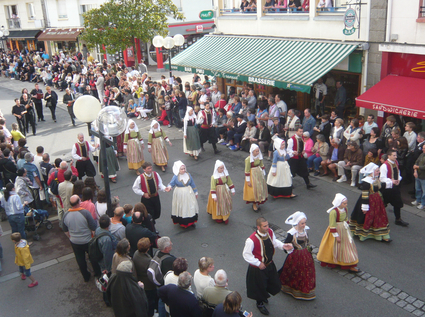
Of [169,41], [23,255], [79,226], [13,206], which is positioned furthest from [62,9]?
[79,226]

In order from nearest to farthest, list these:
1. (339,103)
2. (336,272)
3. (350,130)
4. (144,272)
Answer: (144,272) < (336,272) < (350,130) < (339,103)

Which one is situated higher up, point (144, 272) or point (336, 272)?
point (144, 272)

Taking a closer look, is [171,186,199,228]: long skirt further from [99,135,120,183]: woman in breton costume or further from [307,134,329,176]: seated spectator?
[307,134,329,176]: seated spectator

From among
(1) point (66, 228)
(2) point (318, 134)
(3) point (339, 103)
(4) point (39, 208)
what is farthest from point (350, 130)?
(4) point (39, 208)

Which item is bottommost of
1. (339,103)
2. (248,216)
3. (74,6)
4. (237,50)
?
(248,216)

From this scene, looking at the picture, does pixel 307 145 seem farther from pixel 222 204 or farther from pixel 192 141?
pixel 222 204

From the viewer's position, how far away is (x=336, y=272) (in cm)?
752

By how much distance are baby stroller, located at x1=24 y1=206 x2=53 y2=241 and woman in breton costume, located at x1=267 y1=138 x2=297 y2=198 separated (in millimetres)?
5515

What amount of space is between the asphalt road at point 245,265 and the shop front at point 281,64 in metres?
3.40

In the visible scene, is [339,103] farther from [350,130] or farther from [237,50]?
[237,50]

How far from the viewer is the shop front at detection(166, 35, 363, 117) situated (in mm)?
12602

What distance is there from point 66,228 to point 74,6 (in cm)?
3273

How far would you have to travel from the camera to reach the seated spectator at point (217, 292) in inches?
207

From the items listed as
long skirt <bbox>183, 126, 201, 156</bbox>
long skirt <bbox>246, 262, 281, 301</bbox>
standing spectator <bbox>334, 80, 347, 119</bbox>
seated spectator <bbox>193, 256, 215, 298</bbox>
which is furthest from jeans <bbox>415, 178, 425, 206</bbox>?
long skirt <bbox>183, 126, 201, 156</bbox>
